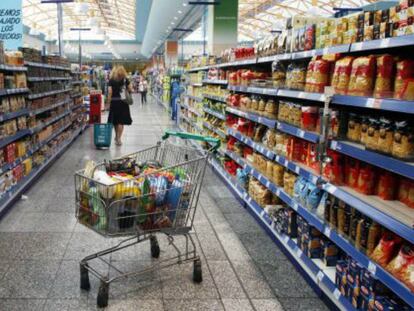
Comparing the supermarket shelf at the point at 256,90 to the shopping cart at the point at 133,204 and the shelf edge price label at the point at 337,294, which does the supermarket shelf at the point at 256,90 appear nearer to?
the shopping cart at the point at 133,204

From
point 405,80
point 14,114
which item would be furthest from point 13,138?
point 405,80

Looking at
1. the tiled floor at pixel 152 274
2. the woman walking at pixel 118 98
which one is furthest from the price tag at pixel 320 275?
the woman walking at pixel 118 98

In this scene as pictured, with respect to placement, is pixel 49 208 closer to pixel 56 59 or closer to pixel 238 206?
pixel 238 206

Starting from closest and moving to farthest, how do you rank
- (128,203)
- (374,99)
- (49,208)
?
(374,99), (128,203), (49,208)

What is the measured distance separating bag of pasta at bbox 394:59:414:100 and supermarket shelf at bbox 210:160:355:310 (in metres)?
1.25

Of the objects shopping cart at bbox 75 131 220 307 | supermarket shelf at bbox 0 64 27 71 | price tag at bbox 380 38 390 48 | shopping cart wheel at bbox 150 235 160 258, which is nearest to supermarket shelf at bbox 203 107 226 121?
supermarket shelf at bbox 0 64 27 71

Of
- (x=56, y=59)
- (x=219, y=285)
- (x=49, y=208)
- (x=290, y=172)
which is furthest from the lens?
(x=56, y=59)

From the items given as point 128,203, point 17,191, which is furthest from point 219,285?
Answer: point 17,191

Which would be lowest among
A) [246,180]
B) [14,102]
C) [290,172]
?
[246,180]

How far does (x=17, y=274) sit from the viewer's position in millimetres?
3408

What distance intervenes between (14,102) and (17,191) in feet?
3.60

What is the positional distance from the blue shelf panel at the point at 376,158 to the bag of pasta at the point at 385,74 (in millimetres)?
338

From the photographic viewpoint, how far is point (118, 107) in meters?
9.28

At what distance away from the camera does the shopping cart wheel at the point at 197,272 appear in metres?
3.33
